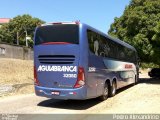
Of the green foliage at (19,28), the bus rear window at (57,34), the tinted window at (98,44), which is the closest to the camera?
the bus rear window at (57,34)

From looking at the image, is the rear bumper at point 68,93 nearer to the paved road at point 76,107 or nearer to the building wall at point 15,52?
the paved road at point 76,107

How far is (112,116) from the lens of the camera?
10.8 meters

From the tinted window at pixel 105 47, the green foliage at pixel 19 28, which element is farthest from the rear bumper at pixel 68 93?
the green foliage at pixel 19 28

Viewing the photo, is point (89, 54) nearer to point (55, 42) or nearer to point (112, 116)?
point (55, 42)

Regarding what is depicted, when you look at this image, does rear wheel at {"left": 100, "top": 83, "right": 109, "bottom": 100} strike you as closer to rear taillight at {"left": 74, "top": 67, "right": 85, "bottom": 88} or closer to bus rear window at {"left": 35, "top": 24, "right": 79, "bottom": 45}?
rear taillight at {"left": 74, "top": 67, "right": 85, "bottom": 88}

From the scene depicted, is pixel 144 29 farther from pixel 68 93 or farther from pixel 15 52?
pixel 15 52

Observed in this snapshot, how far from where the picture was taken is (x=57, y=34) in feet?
41.8

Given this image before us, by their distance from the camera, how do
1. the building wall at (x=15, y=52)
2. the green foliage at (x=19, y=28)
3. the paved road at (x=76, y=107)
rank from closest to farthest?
the paved road at (x=76, y=107) < the building wall at (x=15, y=52) < the green foliage at (x=19, y=28)

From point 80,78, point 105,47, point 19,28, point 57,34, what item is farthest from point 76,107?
point 19,28

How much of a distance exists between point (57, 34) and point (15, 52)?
2670cm

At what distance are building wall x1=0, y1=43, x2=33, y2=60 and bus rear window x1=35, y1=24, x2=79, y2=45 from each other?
22.8 m

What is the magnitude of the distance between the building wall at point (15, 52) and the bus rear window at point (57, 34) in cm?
2283

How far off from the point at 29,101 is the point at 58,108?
2.20 metres

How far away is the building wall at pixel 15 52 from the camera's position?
35.4 meters
